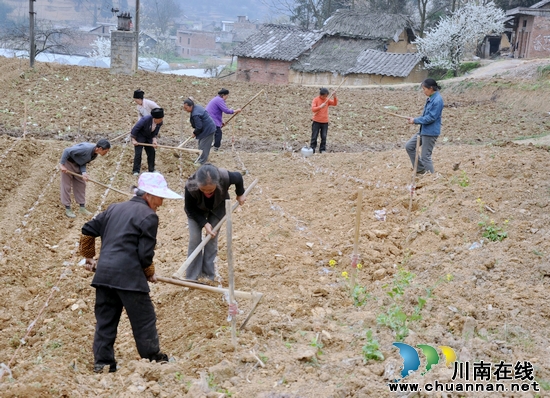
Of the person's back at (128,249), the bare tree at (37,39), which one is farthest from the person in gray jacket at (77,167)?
the bare tree at (37,39)

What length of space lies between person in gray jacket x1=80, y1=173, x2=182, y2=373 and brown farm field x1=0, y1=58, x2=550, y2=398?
9.7 inches

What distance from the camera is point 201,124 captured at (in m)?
11.2

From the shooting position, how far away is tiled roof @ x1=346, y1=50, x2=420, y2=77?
28.4 metres

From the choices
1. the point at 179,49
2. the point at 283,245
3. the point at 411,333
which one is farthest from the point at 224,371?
the point at 179,49

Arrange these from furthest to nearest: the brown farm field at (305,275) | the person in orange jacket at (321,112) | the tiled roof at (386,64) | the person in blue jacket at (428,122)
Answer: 1. the tiled roof at (386,64)
2. the person in orange jacket at (321,112)
3. the person in blue jacket at (428,122)
4. the brown farm field at (305,275)

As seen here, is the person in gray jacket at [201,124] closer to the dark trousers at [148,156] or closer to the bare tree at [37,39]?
the dark trousers at [148,156]

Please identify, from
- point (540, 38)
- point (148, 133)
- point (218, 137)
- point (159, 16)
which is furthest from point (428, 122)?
point (159, 16)

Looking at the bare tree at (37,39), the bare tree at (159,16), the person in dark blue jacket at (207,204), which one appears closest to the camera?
the person in dark blue jacket at (207,204)

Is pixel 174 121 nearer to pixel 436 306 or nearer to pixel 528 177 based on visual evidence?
pixel 528 177

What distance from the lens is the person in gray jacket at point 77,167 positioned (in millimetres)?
8750

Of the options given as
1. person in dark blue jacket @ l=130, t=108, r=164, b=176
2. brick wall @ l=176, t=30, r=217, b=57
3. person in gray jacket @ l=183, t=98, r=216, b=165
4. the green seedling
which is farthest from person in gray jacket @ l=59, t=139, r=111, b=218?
brick wall @ l=176, t=30, r=217, b=57

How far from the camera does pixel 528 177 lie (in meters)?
8.88

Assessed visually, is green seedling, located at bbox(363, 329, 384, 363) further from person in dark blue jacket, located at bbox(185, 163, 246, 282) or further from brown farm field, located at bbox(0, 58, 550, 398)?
person in dark blue jacket, located at bbox(185, 163, 246, 282)

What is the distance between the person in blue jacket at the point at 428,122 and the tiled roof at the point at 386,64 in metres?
19.5
